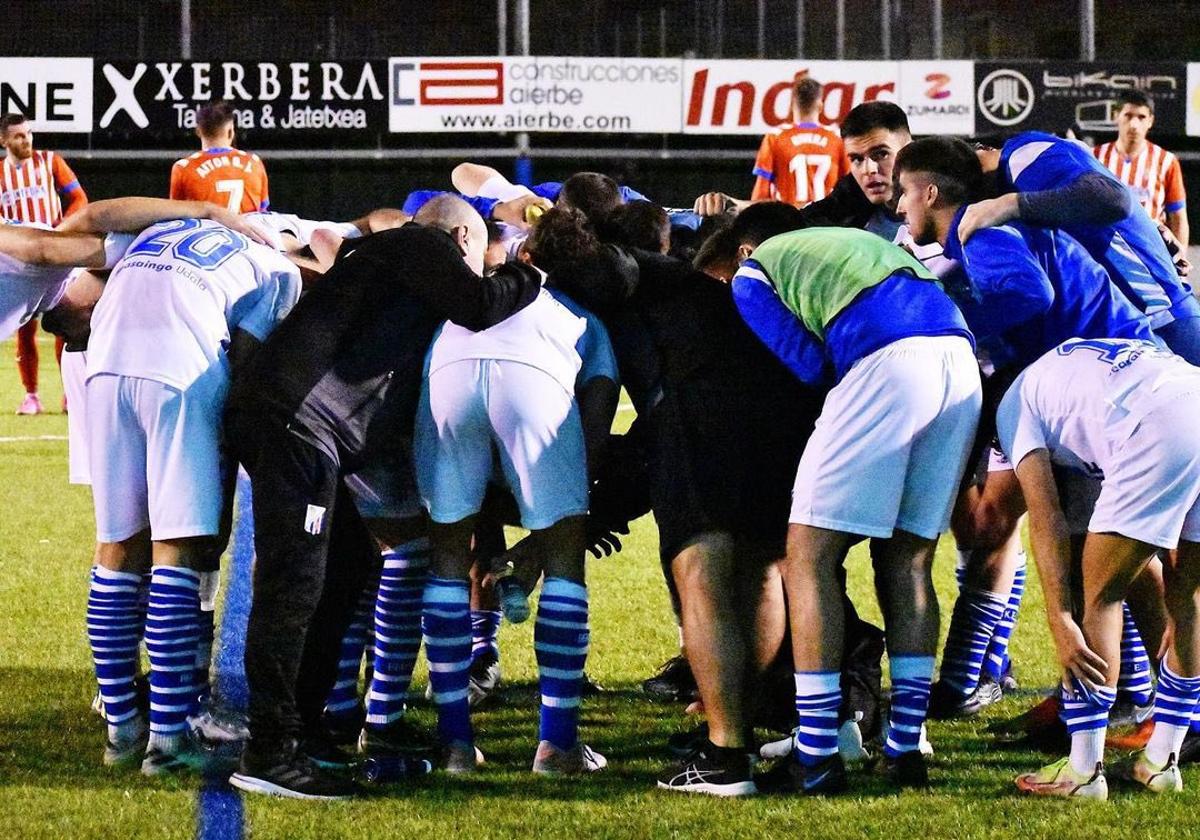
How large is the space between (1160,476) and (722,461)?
1.06 m

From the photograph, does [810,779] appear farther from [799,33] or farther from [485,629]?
[799,33]

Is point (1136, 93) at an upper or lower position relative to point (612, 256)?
upper

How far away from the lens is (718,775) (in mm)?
3936

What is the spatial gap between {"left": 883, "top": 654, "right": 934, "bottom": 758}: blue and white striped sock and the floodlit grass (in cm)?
14

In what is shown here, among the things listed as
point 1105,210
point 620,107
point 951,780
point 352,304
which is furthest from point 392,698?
point 620,107

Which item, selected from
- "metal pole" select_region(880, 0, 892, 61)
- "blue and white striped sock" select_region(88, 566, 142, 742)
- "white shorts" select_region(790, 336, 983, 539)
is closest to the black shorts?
"white shorts" select_region(790, 336, 983, 539)

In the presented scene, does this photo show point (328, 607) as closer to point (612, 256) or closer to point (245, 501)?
point (612, 256)

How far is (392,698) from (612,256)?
4.32 ft

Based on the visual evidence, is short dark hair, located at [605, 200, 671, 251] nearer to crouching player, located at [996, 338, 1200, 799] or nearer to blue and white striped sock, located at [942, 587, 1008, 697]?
crouching player, located at [996, 338, 1200, 799]

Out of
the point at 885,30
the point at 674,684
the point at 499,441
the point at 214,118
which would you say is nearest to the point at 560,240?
the point at 499,441

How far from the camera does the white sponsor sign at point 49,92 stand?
2012cm

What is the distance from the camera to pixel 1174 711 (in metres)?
3.99

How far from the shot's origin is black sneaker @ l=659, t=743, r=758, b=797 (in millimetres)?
3924

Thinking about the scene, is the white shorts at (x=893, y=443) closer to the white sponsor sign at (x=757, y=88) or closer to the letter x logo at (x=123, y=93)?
the white sponsor sign at (x=757, y=88)
